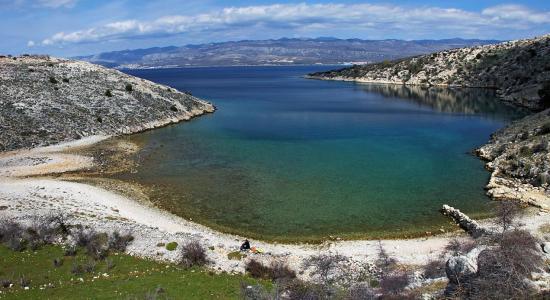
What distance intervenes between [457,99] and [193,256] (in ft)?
379

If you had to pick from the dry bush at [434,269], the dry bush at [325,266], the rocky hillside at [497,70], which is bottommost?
the dry bush at [325,266]

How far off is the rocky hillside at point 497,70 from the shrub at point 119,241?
3598 inches

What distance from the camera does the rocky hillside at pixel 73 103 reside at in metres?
73.5

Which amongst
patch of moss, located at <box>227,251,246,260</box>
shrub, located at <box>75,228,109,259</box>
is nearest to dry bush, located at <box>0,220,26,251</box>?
A: shrub, located at <box>75,228,109,259</box>

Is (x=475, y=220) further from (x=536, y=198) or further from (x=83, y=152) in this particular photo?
(x=83, y=152)

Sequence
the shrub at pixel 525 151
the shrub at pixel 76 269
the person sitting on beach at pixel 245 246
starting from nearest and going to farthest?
the shrub at pixel 76 269 → the person sitting on beach at pixel 245 246 → the shrub at pixel 525 151

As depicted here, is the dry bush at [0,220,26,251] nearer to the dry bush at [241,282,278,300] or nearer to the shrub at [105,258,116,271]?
the shrub at [105,258,116,271]

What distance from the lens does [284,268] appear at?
2969 centimetres

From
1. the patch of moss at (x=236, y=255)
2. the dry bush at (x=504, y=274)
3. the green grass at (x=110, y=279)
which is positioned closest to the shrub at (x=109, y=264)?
the green grass at (x=110, y=279)

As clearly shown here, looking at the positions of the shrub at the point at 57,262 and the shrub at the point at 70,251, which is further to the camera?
the shrub at the point at 70,251

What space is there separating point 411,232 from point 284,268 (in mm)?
13731

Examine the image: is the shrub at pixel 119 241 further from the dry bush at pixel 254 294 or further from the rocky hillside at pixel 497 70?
the rocky hillside at pixel 497 70

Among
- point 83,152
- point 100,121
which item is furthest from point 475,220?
point 100,121

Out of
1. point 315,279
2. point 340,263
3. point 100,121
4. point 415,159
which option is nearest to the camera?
point 315,279
